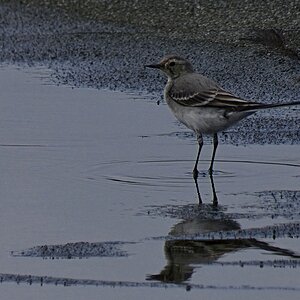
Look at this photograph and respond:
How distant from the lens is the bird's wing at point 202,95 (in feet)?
36.5

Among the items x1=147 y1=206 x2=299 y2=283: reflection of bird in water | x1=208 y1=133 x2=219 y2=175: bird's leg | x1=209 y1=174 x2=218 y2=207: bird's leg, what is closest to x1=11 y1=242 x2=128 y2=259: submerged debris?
x1=147 y1=206 x2=299 y2=283: reflection of bird in water

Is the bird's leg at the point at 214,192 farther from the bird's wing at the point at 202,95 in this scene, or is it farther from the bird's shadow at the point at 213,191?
the bird's wing at the point at 202,95

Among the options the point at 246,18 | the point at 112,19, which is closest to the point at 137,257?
the point at 246,18

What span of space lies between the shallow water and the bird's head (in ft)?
1.99

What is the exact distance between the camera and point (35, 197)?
1006cm

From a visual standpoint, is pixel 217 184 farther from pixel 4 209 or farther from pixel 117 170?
pixel 4 209

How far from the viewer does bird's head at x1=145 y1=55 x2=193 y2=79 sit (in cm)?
1218

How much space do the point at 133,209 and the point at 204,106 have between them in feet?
6.30

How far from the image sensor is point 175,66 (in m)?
12.2

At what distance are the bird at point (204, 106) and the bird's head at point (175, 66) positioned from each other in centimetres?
2

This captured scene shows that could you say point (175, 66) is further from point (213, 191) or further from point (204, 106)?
point (213, 191)

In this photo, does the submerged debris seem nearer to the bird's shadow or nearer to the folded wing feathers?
the bird's shadow

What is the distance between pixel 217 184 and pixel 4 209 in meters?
1.89

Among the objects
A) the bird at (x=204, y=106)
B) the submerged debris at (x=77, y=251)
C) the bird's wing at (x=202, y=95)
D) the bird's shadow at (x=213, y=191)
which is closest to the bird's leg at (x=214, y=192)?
the bird's shadow at (x=213, y=191)
